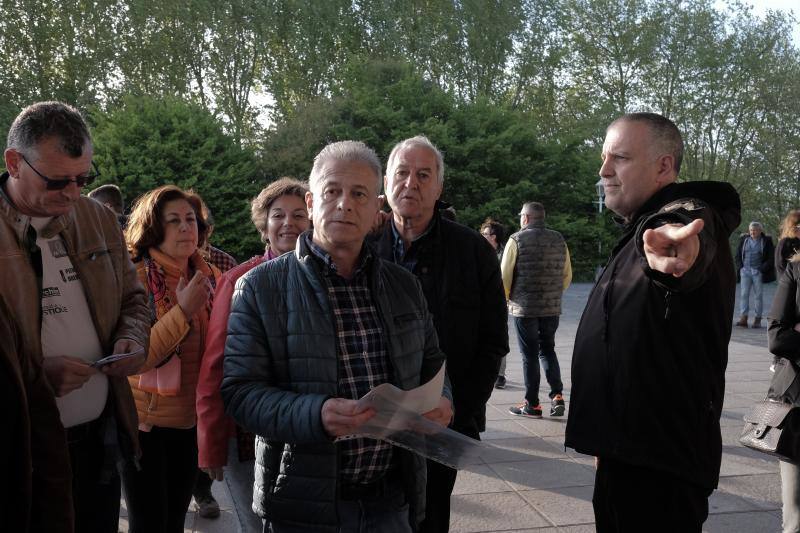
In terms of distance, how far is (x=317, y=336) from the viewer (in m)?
2.21

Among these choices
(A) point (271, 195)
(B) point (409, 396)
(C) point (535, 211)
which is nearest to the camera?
(B) point (409, 396)

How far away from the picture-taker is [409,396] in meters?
2.09

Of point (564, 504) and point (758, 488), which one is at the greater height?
point (758, 488)

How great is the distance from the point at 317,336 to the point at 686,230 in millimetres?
1217

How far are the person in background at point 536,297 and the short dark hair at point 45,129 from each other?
210 inches

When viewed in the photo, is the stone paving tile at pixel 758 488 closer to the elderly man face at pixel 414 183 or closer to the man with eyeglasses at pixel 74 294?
the elderly man face at pixel 414 183

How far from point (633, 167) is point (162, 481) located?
2.52 meters

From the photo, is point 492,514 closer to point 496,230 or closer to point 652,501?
point 652,501

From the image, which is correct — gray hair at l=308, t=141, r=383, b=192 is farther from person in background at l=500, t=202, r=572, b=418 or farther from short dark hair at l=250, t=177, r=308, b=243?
person in background at l=500, t=202, r=572, b=418

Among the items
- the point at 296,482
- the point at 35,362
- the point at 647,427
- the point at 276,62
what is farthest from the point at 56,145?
the point at 276,62

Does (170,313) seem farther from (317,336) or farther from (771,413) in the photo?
(771,413)

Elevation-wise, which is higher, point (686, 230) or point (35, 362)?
point (686, 230)

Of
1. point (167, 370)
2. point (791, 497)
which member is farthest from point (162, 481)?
point (791, 497)

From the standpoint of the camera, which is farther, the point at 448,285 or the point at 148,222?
the point at 148,222
